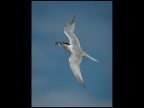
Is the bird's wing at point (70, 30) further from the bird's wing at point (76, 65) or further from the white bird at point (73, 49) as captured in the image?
the bird's wing at point (76, 65)

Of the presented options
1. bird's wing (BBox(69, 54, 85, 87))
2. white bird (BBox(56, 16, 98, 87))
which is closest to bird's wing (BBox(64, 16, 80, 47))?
white bird (BBox(56, 16, 98, 87))

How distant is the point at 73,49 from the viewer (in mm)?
4602

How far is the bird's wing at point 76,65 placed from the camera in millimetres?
3881

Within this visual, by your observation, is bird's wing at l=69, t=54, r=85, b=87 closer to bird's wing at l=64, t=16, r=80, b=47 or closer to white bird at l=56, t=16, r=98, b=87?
white bird at l=56, t=16, r=98, b=87

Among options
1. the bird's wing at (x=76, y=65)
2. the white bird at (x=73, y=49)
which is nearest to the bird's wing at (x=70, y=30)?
the white bird at (x=73, y=49)

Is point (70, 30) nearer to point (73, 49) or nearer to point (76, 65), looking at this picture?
point (73, 49)

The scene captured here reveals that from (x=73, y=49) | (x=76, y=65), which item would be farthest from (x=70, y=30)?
(x=76, y=65)

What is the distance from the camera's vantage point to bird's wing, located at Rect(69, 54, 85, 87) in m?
3.88
